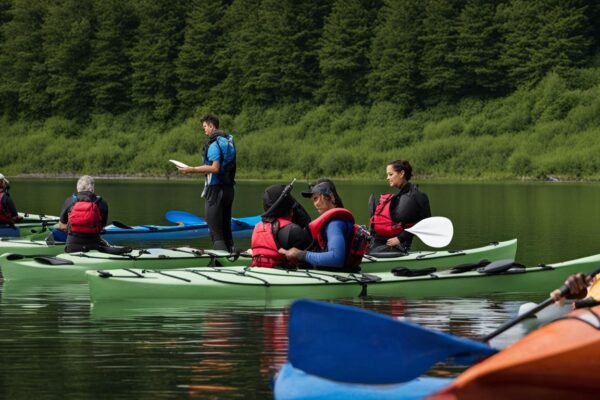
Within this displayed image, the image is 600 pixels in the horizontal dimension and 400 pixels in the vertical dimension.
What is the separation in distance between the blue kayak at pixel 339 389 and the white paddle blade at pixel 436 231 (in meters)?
6.00

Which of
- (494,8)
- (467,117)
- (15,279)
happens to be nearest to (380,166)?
(467,117)

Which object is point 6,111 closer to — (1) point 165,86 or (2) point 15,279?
(1) point 165,86

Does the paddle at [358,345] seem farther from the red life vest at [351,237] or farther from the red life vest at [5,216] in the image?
the red life vest at [5,216]

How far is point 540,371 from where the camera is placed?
674 centimetres

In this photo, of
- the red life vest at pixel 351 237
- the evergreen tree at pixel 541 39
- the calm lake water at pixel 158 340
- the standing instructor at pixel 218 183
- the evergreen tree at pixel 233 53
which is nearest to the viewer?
the calm lake water at pixel 158 340

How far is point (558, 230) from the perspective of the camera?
21.3m

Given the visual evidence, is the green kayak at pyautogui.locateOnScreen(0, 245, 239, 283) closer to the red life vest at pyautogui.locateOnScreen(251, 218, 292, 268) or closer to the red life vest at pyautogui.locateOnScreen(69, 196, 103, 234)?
the red life vest at pyautogui.locateOnScreen(69, 196, 103, 234)

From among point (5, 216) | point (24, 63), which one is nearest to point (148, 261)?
point (5, 216)

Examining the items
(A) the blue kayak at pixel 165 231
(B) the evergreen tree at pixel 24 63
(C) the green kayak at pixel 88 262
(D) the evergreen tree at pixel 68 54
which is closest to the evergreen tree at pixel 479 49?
(D) the evergreen tree at pixel 68 54

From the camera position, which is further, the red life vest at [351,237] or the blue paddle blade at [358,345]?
the red life vest at [351,237]

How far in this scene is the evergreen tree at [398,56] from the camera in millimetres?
65500

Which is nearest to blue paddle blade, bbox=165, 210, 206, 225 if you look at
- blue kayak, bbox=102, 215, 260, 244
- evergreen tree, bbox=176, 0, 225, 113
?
blue kayak, bbox=102, 215, 260, 244

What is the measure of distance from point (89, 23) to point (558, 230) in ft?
194

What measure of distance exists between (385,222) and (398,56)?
5311 cm
